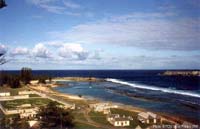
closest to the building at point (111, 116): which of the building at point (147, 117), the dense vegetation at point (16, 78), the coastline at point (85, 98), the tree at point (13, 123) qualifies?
the coastline at point (85, 98)

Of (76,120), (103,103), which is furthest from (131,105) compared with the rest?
(76,120)

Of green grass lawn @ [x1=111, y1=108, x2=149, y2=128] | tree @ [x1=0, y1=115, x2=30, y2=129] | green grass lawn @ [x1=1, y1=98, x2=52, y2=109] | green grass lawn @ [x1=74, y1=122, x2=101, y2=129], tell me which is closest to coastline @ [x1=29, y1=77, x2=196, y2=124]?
green grass lawn @ [x1=111, y1=108, x2=149, y2=128]

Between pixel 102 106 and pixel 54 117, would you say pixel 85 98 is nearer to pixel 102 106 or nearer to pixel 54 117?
pixel 102 106

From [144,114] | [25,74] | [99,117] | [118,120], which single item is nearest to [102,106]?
[99,117]

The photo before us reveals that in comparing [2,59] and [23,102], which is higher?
[2,59]

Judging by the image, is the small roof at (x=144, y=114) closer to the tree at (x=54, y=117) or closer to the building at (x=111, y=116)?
the building at (x=111, y=116)

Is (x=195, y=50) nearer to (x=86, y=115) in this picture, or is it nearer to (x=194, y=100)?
(x=194, y=100)
